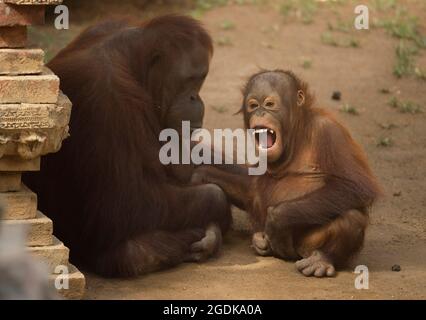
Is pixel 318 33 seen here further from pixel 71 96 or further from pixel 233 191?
pixel 71 96

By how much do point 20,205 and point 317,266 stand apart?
1.64 metres

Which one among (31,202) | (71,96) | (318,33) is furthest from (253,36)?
(31,202)

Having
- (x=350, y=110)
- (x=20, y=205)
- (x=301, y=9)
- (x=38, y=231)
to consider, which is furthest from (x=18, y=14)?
(x=301, y=9)

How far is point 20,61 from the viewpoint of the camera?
15.8 ft

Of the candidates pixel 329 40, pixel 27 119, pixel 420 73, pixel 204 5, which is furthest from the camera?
pixel 204 5

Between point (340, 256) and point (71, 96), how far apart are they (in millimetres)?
1681

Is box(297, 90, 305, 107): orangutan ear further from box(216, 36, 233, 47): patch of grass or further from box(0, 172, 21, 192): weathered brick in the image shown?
box(216, 36, 233, 47): patch of grass

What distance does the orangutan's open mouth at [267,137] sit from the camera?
588 centimetres

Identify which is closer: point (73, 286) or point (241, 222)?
point (73, 286)

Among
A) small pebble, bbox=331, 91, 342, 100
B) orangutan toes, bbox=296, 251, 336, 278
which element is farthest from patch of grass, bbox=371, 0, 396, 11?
orangutan toes, bbox=296, 251, 336, 278

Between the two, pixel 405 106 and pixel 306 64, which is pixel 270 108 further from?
pixel 306 64

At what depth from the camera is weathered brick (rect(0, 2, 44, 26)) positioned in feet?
15.7

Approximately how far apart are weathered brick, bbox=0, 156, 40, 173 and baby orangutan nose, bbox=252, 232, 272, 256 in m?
1.54
